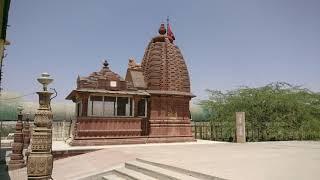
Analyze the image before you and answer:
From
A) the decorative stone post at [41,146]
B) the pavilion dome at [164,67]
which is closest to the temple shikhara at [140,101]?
the pavilion dome at [164,67]

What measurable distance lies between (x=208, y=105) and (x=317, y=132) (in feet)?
28.5

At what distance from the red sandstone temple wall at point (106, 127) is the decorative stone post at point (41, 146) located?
9790 millimetres

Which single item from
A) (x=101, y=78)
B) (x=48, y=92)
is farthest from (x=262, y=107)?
(x=48, y=92)

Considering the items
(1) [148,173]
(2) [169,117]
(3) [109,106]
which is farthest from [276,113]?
(1) [148,173]

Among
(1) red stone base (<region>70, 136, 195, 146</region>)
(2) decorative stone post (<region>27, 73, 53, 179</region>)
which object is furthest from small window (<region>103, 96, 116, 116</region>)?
(2) decorative stone post (<region>27, 73, 53, 179</region>)

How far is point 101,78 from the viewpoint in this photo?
723 inches

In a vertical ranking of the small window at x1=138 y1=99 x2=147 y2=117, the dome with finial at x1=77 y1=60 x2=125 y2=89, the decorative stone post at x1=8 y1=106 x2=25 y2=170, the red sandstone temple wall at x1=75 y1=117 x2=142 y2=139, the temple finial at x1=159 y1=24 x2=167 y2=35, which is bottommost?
the decorative stone post at x1=8 y1=106 x2=25 y2=170

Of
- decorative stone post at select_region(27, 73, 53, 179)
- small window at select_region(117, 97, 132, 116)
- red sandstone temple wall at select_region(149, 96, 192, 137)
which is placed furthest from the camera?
red sandstone temple wall at select_region(149, 96, 192, 137)

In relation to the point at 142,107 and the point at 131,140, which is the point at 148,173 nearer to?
the point at 131,140

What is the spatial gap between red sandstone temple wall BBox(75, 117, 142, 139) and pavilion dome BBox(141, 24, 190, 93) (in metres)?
2.86

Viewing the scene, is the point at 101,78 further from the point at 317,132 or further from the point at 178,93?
the point at 317,132

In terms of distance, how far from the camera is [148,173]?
914cm

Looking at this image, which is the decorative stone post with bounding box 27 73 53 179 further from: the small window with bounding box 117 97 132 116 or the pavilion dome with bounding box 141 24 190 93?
the pavilion dome with bounding box 141 24 190 93

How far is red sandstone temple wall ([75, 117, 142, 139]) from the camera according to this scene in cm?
1733
